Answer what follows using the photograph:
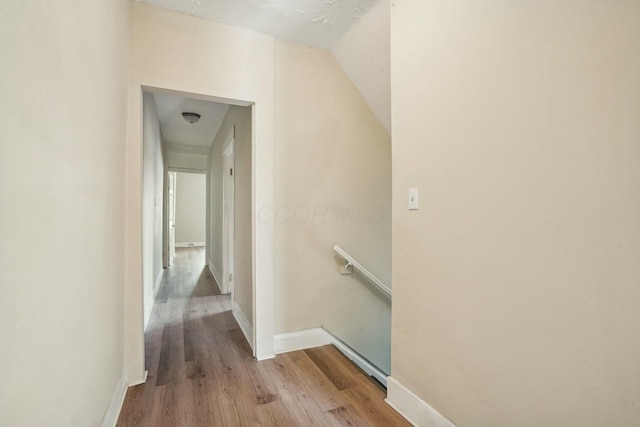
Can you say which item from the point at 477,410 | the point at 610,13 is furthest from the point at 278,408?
the point at 610,13

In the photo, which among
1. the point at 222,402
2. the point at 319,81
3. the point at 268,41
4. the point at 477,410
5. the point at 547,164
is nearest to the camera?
the point at 547,164

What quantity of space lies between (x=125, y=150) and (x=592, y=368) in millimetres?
2379

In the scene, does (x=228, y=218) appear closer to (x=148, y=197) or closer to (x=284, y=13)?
(x=148, y=197)

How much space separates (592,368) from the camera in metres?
0.87

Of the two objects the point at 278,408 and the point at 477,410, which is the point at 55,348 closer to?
the point at 278,408

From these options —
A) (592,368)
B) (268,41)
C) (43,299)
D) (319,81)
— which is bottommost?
(592,368)

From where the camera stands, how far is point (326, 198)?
2.43 metres

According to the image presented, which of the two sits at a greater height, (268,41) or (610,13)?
(268,41)

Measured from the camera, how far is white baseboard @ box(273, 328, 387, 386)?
226cm

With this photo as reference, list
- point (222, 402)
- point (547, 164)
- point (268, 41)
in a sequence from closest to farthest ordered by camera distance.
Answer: point (547, 164)
point (222, 402)
point (268, 41)

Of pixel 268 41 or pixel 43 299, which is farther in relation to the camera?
pixel 268 41

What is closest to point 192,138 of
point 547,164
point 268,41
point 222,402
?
point 268,41

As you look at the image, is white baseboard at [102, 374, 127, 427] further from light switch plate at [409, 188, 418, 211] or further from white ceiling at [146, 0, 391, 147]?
white ceiling at [146, 0, 391, 147]

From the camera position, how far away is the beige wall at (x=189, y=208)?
937 cm
